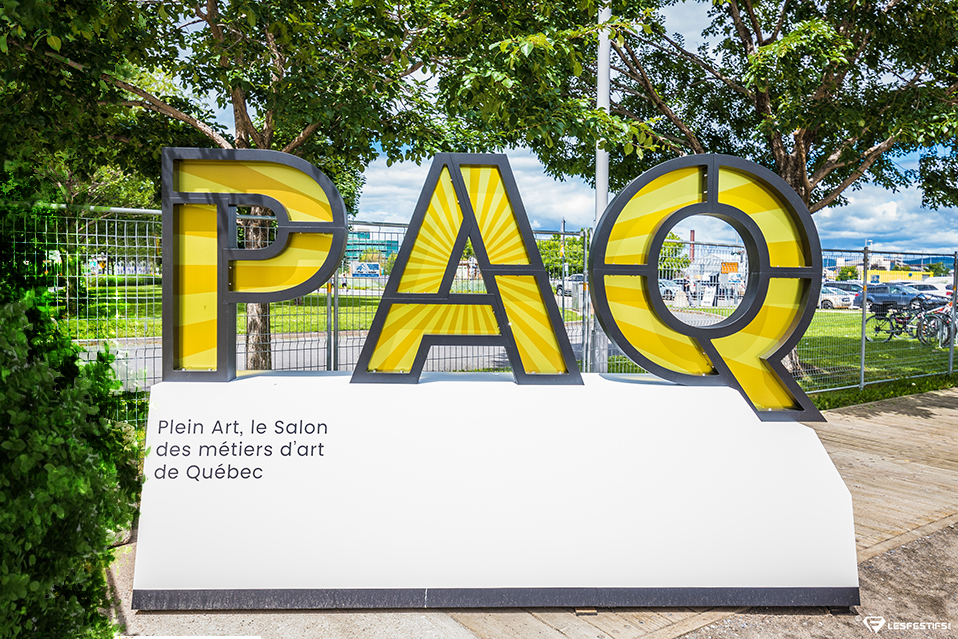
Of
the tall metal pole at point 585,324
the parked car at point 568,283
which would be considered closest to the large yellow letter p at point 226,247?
the parked car at point 568,283

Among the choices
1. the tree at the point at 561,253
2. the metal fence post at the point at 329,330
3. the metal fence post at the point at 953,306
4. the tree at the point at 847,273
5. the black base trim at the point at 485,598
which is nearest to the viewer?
the black base trim at the point at 485,598

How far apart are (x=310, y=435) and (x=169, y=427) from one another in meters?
0.82

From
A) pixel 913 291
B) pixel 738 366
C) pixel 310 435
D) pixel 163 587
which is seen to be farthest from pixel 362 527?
pixel 913 291

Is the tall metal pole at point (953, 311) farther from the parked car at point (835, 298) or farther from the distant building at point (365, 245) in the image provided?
the distant building at point (365, 245)

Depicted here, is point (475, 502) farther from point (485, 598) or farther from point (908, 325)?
point (908, 325)

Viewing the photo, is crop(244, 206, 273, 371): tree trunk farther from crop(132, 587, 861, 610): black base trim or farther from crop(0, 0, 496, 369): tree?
crop(132, 587, 861, 610): black base trim

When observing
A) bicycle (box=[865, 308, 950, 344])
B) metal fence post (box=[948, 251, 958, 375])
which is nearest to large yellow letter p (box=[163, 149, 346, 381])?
bicycle (box=[865, 308, 950, 344])

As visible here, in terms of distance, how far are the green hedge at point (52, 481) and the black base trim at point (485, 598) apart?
88cm

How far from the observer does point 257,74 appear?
7910mm

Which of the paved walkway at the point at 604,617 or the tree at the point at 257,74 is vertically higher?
the tree at the point at 257,74

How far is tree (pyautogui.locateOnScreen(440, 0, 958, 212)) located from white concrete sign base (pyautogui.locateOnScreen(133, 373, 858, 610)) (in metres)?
3.61

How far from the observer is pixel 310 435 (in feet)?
11.8

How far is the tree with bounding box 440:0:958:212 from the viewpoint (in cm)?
657

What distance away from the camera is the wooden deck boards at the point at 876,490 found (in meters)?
3.41
